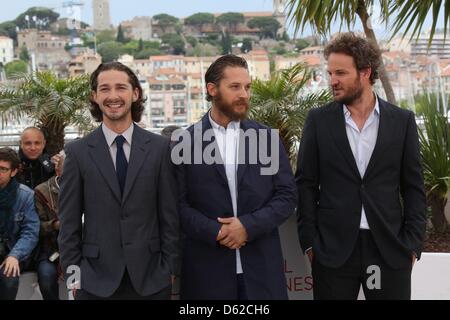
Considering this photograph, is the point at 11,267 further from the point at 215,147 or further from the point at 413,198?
the point at 413,198

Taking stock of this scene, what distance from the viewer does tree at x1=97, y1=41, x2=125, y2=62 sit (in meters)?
64.8

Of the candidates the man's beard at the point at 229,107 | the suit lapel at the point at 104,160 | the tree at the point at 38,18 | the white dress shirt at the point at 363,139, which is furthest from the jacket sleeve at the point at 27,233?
the tree at the point at 38,18

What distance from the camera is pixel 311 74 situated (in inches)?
264

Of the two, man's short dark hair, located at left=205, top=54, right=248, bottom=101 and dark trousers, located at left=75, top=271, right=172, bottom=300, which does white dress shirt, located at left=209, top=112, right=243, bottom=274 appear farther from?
dark trousers, located at left=75, top=271, right=172, bottom=300

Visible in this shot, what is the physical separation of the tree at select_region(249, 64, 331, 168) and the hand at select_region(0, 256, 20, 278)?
2.90 m

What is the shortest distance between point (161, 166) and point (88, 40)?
250ft

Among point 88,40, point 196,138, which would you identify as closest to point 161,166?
point 196,138

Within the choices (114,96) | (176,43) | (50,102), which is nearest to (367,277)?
(114,96)

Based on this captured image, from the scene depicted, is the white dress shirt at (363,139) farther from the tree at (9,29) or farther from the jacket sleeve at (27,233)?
the tree at (9,29)

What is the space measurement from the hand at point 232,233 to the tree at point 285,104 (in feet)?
10.3

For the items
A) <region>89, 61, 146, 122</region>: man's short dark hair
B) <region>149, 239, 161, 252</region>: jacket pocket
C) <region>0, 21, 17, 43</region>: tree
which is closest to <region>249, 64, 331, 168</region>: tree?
<region>89, 61, 146, 122</region>: man's short dark hair

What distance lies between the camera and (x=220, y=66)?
A: 3170mm

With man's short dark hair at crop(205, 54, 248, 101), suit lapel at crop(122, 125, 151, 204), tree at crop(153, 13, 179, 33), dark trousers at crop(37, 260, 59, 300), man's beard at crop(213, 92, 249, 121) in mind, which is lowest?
dark trousers at crop(37, 260, 59, 300)
